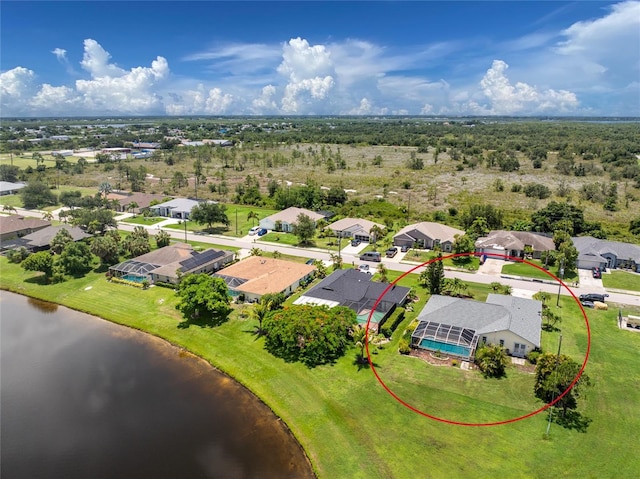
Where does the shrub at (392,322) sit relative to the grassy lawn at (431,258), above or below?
above

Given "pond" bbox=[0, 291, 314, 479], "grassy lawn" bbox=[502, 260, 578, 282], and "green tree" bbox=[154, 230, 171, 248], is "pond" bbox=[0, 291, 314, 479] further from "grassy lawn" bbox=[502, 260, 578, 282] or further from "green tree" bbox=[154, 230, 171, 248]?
"grassy lawn" bbox=[502, 260, 578, 282]

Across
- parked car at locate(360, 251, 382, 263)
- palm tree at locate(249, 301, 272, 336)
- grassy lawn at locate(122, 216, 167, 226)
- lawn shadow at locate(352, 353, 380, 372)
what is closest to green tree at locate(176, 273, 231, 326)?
palm tree at locate(249, 301, 272, 336)

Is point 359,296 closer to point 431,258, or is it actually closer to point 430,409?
point 430,409

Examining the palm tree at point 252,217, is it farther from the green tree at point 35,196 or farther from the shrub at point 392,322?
the green tree at point 35,196

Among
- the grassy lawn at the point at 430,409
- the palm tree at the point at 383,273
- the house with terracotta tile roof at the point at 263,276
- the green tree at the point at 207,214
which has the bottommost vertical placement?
the grassy lawn at the point at 430,409

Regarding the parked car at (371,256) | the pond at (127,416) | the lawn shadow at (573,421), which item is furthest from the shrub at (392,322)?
the parked car at (371,256)
